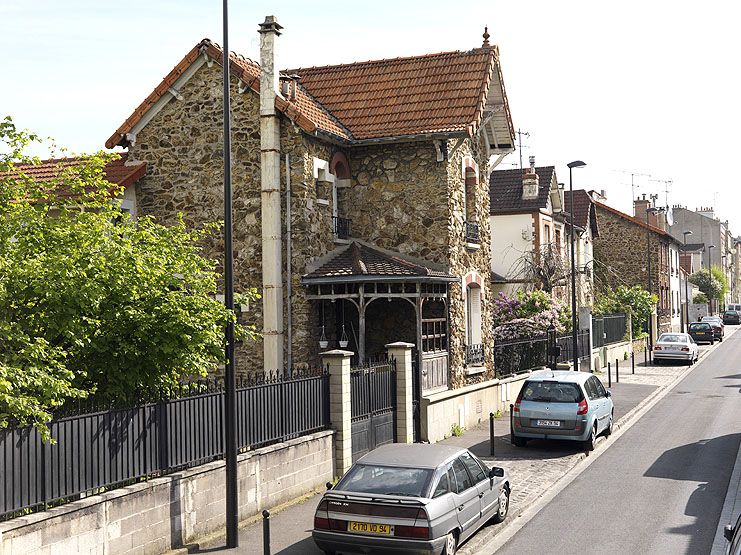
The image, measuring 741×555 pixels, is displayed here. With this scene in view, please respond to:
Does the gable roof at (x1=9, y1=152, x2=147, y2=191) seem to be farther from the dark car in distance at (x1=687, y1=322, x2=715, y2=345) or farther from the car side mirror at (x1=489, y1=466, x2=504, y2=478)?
the dark car in distance at (x1=687, y1=322, x2=715, y2=345)

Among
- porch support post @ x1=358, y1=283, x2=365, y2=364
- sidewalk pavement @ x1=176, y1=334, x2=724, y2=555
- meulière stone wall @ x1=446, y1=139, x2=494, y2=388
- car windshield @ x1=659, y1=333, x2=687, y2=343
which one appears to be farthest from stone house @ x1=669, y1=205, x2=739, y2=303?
porch support post @ x1=358, y1=283, x2=365, y2=364

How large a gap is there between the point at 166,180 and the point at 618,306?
109 feet

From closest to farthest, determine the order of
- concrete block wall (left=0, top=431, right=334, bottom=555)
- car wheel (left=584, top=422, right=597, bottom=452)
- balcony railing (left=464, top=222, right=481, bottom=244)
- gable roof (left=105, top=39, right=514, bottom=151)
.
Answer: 1. concrete block wall (left=0, top=431, right=334, bottom=555)
2. car wheel (left=584, top=422, right=597, bottom=452)
3. gable roof (left=105, top=39, right=514, bottom=151)
4. balcony railing (left=464, top=222, right=481, bottom=244)

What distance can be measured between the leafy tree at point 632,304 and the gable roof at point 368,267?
96.8 ft

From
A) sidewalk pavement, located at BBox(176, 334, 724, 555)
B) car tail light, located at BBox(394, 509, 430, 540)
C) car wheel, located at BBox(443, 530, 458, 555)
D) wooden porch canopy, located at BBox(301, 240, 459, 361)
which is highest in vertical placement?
wooden porch canopy, located at BBox(301, 240, 459, 361)

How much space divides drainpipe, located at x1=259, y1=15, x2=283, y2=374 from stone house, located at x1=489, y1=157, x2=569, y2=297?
852 inches

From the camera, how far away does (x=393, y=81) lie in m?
23.9

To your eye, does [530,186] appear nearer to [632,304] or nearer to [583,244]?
[583,244]

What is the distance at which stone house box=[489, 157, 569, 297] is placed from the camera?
136 ft

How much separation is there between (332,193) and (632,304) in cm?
3295

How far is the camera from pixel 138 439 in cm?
1128

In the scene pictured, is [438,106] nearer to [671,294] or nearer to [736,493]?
[736,493]

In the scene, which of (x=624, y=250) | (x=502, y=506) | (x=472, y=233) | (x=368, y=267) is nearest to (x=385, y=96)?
(x=472, y=233)

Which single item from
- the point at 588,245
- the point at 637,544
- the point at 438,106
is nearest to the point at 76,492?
the point at 637,544
